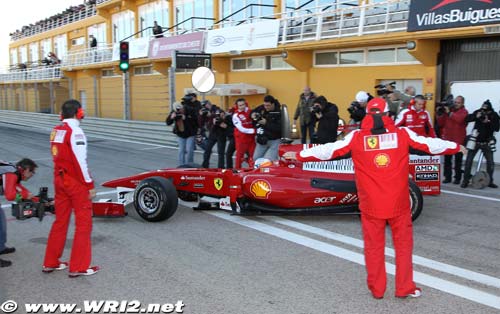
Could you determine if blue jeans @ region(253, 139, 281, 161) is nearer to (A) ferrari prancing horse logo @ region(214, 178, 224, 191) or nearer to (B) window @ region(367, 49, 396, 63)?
(A) ferrari prancing horse logo @ region(214, 178, 224, 191)

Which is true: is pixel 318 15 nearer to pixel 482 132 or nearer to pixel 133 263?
pixel 482 132

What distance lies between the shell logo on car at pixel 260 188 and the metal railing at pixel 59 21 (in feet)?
118

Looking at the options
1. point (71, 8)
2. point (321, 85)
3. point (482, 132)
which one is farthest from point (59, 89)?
point (482, 132)

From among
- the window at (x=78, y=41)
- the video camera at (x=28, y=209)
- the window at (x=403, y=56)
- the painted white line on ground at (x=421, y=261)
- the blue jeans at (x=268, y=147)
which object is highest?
the window at (x=78, y=41)

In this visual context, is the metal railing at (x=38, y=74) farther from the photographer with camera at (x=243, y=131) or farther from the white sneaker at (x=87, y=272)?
the white sneaker at (x=87, y=272)

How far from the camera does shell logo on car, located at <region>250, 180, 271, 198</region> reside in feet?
22.2

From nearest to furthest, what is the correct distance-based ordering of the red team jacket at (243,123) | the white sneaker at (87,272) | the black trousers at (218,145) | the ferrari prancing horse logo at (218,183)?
the white sneaker at (87,272) < the ferrari prancing horse logo at (218,183) < the red team jacket at (243,123) < the black trousers at (218,145)

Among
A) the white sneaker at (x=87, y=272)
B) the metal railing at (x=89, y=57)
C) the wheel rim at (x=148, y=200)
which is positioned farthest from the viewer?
the metal railing at (x=89, y=57)

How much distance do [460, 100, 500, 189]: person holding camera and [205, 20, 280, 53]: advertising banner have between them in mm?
9965

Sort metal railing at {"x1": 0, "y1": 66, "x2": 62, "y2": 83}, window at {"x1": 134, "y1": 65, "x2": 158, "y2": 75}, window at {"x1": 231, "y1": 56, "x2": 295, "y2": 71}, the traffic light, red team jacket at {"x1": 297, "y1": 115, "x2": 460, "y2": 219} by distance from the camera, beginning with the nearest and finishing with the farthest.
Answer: red team jacket at {"x1": 297, "y1": 115, "x2": 460, "y2": 219}
the traffic light
window at {"x1": 231, "y1": 56, "x2": 295, "y2": 71}
window at {"x1": 134, "y1": 65, "x2": 158, "y2": 75}
metal railing at {"x1": 0, "y1": 66, "x2": 62, "y2": 83}

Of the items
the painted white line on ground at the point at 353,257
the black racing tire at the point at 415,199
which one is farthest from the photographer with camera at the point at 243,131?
the black racing tire at the point at 415,199

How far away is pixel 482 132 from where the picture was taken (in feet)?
30.7

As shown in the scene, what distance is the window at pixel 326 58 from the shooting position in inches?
716

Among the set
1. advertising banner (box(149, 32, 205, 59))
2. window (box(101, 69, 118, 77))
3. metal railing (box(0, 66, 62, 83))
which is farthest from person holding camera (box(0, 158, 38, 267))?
metal railing (box(0, 66, 62, 83))
